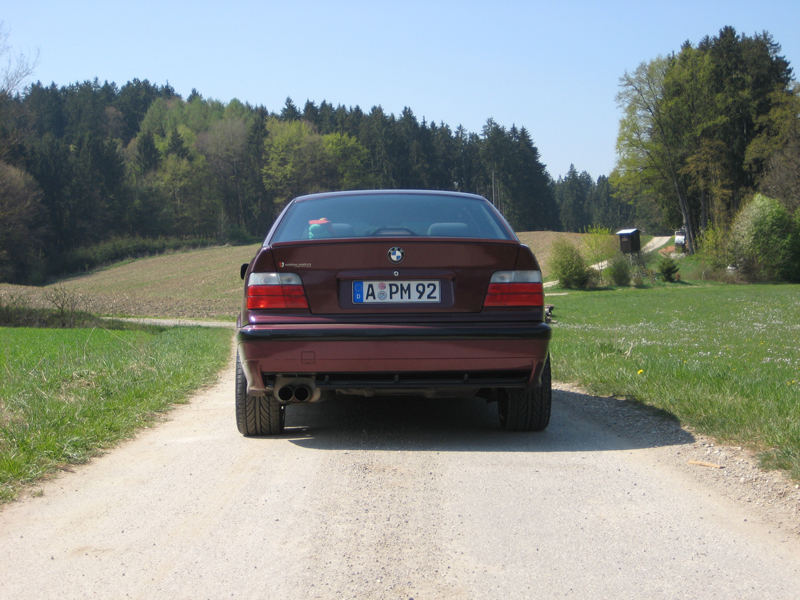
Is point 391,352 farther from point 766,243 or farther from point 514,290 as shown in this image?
point 766,243

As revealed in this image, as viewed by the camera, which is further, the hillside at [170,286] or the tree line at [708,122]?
the tree line at [708,122]

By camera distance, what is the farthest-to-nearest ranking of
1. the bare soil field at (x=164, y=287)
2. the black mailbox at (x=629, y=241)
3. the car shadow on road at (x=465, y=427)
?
the black mailbox at (x=629, y=241), the bare soil field at (x=164, y=287), the car shadow on road at (x=465, y=427)

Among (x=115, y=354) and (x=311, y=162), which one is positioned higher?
(x=311, y=162)

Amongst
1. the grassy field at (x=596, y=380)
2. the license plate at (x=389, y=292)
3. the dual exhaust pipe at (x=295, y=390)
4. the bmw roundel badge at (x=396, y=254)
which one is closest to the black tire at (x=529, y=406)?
the license plate at (x=389, y=292)

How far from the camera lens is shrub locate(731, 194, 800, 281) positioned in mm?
54281

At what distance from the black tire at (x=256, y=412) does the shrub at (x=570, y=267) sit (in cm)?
4758

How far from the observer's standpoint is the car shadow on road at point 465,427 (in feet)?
17.2

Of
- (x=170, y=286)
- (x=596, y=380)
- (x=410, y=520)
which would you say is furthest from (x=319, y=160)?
(x=410, y=520)

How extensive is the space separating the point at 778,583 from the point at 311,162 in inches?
4435

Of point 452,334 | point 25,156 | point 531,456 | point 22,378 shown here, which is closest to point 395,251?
point 452,334

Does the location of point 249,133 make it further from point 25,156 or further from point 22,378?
point 22,378

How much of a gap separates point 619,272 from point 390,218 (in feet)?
162

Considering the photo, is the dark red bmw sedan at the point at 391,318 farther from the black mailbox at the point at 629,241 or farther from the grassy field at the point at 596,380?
the black mailbox at the point at 629,241

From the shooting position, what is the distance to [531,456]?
16.1 feet
